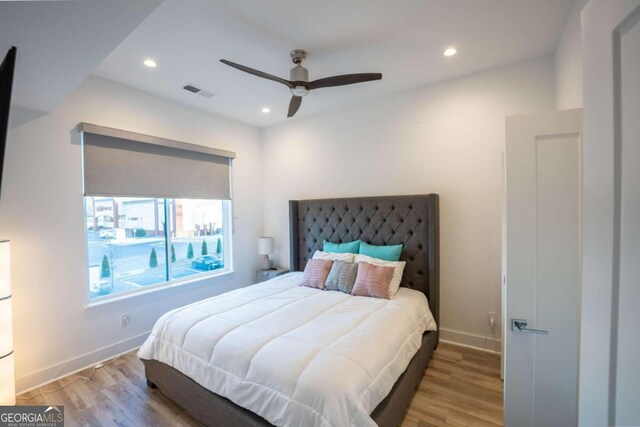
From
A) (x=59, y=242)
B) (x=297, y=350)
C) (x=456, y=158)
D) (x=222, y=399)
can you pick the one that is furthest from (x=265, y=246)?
(x=456, y=158)

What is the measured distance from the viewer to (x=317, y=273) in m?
2.99

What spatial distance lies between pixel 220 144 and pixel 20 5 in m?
2.67

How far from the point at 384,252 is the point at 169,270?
2753mm

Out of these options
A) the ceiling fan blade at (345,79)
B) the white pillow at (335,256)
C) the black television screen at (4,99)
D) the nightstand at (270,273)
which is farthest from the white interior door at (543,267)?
the nightstand at (270,273)

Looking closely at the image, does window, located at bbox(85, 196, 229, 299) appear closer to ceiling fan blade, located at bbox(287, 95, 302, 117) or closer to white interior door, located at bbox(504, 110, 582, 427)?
ceiling fan blade, located at bbox(287, 95, 302, 117)

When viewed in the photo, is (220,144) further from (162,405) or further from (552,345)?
(552,345)

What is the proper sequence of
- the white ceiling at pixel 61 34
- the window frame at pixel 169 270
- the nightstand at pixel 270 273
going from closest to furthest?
1. the white ceiling at pixel 61 34
2. the window frame at pixel 169 270
3. the nightstand at pixel 270 273

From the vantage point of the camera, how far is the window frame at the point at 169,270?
2.68 metres

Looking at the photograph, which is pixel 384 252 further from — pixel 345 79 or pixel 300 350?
pixel 345 79

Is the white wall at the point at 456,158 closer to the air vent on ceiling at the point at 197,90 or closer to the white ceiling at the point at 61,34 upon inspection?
the air vent on ceiling at the point at 197,90

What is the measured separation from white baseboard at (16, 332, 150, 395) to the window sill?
465mm

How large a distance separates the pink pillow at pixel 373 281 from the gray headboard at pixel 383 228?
458mm

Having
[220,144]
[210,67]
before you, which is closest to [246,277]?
[220,144]

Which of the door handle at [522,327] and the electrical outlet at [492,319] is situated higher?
the door handle at [522,327]
